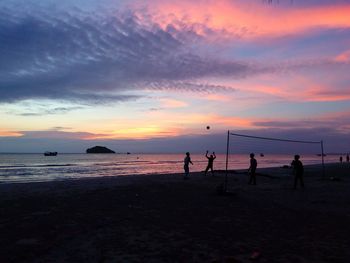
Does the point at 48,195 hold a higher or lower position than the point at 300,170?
lower

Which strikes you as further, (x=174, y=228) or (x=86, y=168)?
(x=86, y=168)

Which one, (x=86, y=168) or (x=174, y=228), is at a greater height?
(x=86, y=168)

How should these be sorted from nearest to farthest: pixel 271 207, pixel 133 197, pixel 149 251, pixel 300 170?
pixel 149 251
pixel 271 207
pixel 133 197
pixel 300 170

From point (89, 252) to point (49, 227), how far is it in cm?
282

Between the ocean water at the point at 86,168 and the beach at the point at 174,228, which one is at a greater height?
the ocean water at the point at 86,168

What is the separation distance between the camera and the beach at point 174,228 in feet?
25.8

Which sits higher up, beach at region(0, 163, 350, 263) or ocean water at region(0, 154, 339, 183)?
ocean water at region(0, 154, 339, 183)

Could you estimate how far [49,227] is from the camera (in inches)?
411

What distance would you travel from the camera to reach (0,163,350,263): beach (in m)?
7.85

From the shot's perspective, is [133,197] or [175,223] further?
[133,197]

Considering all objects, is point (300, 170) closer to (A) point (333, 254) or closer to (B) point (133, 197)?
(B) point (133, 197)

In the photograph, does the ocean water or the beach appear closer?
the beach

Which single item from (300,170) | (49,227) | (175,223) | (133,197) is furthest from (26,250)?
(300,170)

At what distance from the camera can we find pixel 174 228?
33.9 feet
